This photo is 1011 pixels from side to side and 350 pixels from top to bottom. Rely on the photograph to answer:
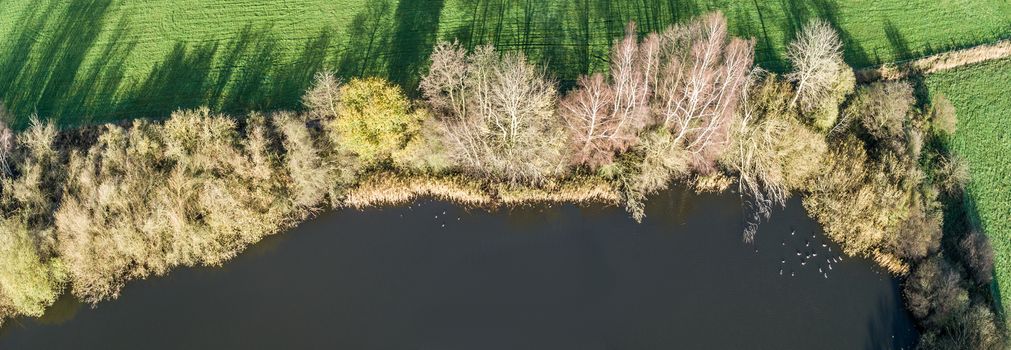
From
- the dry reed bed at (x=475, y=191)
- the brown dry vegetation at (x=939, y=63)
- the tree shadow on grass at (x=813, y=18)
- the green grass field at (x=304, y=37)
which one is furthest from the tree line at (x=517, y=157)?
the green grass field at (x=304, y=37)

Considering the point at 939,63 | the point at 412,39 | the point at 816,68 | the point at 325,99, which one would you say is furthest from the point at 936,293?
the point at 325,99

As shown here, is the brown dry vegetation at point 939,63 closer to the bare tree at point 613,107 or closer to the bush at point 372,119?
the bare tree at point 613,107

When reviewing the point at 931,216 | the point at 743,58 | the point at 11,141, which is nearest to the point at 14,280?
the point at 11,141

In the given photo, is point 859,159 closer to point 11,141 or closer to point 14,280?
point 14,280

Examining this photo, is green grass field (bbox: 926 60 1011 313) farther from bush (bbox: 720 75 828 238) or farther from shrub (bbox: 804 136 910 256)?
bush (bbox: 720 75 828 238)

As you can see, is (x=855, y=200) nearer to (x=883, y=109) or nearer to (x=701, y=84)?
(x=883, y=109)
